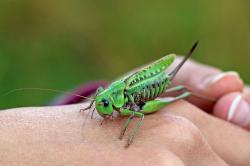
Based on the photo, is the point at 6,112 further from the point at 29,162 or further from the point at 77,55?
the point at 77,55

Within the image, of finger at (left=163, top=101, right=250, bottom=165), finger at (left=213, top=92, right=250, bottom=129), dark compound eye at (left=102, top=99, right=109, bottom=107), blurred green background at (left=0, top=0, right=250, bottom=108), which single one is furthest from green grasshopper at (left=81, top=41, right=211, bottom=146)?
blurred green background at (left=0, top=0, right=250, bottom=108)

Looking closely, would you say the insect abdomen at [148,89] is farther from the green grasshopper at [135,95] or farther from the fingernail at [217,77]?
the fingernail at [217,77]

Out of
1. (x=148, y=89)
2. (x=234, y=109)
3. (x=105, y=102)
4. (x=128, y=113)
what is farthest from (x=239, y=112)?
(x=105, y=102)

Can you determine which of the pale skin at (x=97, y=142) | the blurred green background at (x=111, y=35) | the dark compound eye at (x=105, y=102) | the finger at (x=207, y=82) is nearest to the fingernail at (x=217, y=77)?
the finger at (x=207, y=82)

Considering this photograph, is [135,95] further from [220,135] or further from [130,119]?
[220,135]

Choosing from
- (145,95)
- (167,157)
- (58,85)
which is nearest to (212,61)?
(58,85)

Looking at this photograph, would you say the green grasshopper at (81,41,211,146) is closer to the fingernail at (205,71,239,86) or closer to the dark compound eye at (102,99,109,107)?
the dark compound eye at (102,99,109,107)
